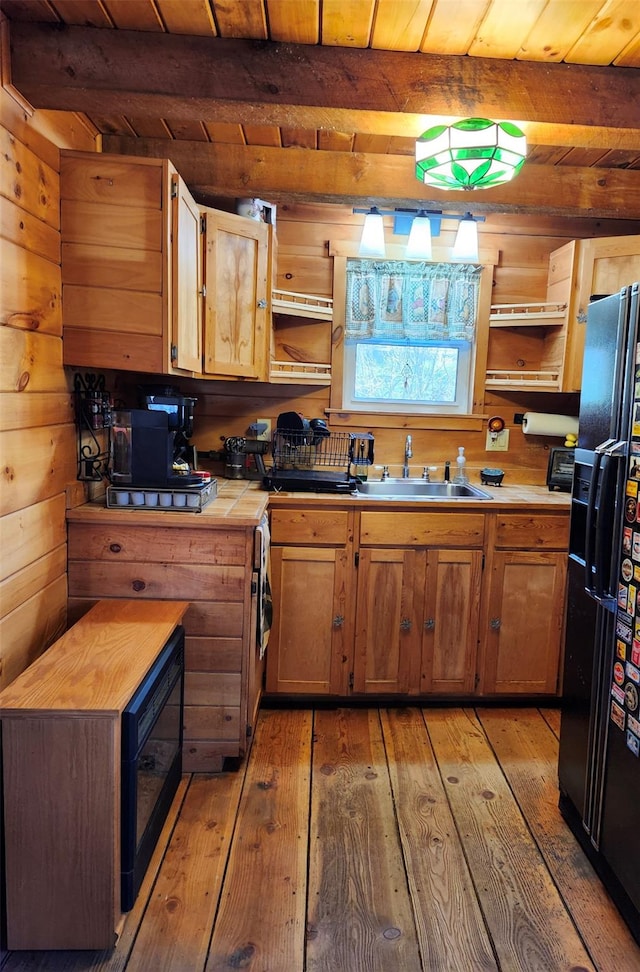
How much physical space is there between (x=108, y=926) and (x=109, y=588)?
1.00m

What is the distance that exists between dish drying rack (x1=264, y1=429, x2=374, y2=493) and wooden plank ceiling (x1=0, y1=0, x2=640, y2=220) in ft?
4.43

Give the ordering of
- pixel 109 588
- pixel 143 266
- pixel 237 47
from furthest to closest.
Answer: pixel 109 588 < pixel 143 266 < pixel 237 47

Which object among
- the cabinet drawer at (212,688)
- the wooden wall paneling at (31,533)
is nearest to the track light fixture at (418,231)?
the wooden wall paneling at (31,533)

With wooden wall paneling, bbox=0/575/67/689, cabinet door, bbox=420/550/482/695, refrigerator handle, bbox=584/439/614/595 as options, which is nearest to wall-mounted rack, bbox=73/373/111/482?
wooden wall paneling, bbox=0/575/67/689

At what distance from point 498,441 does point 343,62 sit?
6.50ft

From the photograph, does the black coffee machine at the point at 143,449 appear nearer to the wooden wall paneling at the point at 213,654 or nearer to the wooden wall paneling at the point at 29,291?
the wooden wall paneling at the point at 29,291

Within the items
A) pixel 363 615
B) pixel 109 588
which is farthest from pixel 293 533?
pixel 109 588

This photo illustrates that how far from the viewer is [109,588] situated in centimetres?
209

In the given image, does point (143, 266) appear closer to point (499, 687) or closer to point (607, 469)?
point (607, 469)

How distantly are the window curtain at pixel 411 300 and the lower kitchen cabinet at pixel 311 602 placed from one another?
3.63 ft

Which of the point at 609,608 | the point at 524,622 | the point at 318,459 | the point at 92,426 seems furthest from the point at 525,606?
the point at 92,426

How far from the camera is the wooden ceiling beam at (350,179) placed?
7.72 ft

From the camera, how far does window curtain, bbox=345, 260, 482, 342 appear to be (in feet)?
9.91

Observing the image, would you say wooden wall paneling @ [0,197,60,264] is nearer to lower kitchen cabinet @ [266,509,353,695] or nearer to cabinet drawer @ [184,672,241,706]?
lower kitchen cabinet @ [266,509,353,695]
